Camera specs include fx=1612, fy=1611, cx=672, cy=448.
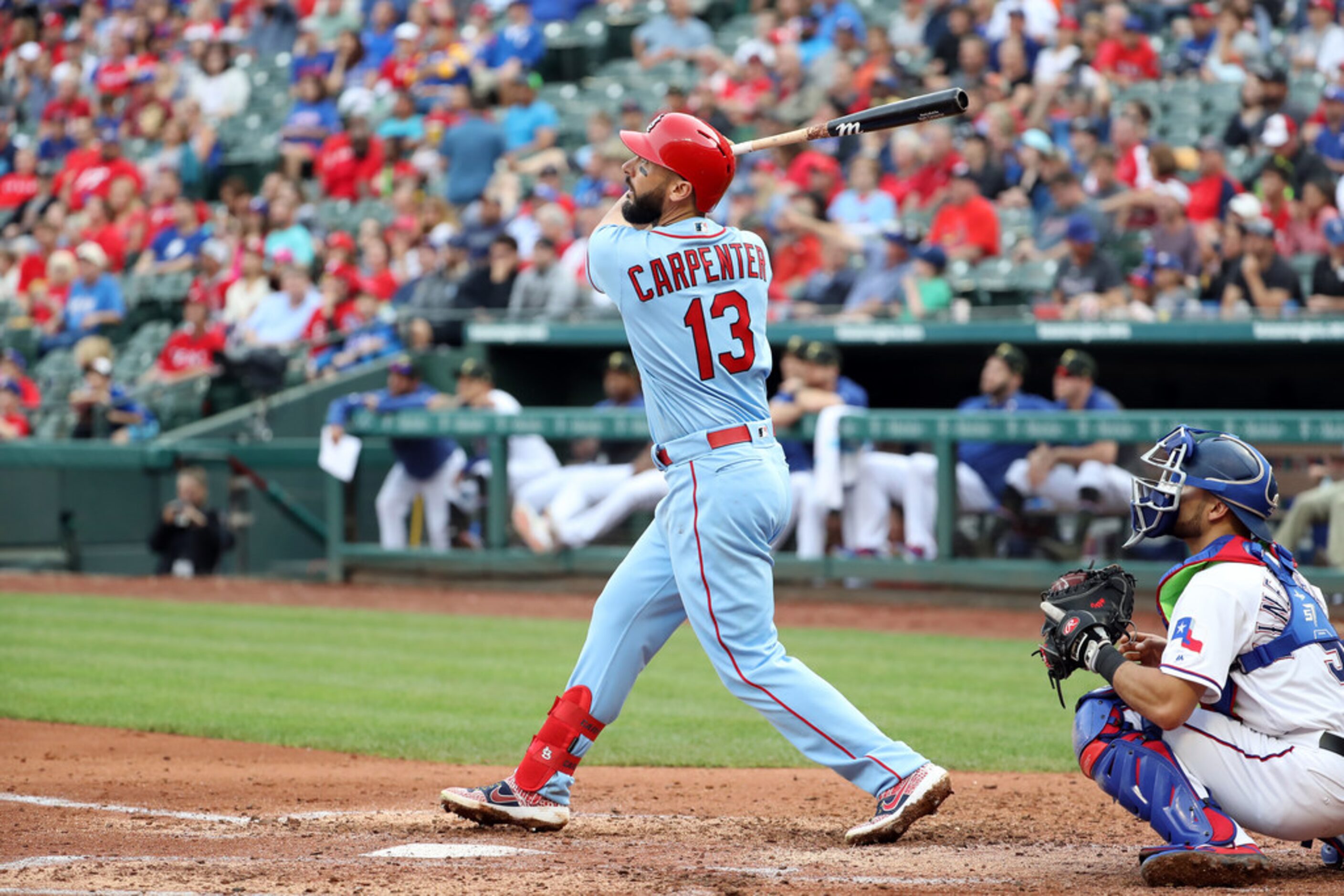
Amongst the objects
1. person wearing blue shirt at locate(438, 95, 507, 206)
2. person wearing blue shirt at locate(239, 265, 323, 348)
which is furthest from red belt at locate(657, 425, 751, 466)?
person wearing blue shirt at locate(438, 95, 507, 206)

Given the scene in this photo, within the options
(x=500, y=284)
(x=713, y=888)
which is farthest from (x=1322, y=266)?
(x=713, y=888)

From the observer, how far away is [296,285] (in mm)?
14234

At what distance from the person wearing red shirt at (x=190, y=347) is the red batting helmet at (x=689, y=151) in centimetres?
1072

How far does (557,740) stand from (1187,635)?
5.46 feet

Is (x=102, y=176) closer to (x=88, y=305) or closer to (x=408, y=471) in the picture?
(x=88, y=305)

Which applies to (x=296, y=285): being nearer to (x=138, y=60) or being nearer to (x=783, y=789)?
(x=138, y=60)

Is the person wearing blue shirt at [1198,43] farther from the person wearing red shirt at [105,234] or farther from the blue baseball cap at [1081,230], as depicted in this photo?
the person wearing red shirt at [105,234]

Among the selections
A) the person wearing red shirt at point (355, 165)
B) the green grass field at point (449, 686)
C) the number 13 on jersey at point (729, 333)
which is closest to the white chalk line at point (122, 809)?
the green grass field at point (449, 686)

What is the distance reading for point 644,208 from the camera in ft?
13.8

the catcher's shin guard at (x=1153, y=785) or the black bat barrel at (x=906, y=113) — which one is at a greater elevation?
the black bat barrel at (x=906, y=113)

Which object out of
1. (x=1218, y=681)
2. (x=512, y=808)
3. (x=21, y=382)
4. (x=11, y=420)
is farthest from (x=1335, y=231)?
(x=21, y=382)

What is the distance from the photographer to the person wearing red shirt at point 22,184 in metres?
19.2

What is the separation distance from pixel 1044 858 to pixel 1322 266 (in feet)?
24.2

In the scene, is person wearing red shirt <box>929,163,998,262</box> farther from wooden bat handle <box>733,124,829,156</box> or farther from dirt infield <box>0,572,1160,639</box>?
wooden bat handle <box>733,124,829,156</box>
